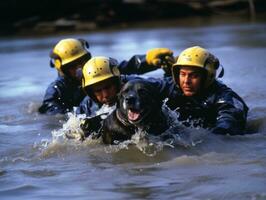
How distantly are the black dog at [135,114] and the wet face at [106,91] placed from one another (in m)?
0.42

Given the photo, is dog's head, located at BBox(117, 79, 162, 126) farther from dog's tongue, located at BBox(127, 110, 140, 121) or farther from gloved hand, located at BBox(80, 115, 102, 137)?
gloved hand, located at BBox(80, 115, 102, 137)

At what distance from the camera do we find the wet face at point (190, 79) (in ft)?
25.6

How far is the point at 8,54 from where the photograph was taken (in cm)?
2105

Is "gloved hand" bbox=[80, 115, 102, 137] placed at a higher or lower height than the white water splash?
higher

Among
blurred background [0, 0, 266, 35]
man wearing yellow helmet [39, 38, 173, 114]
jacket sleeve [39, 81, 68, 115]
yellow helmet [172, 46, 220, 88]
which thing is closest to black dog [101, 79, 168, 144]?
yellow helmet [172, 46, 220, 88]

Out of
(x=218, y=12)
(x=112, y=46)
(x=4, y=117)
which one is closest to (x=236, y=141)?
(x=4, y=117)

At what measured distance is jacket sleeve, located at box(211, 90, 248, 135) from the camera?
7.68m

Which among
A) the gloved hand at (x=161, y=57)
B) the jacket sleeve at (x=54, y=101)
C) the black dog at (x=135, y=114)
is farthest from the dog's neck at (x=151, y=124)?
the jacket sleeve at (x=54, y=101)

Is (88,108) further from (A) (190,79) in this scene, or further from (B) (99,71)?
(A) (190,79)

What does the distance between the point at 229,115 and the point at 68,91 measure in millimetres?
3140

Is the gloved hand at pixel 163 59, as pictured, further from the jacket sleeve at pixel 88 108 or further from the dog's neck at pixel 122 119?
the dog's neck at pixel 122 119

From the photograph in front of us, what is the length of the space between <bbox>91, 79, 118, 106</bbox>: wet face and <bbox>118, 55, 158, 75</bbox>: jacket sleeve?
94.3 inches

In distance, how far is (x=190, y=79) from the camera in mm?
7832

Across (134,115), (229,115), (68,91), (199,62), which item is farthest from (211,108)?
(68,91)
